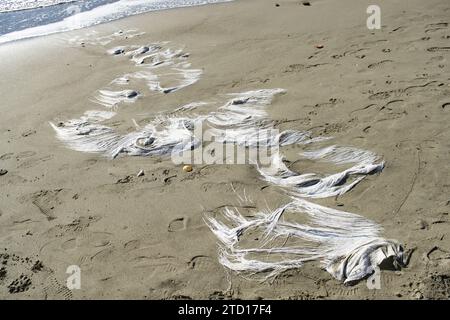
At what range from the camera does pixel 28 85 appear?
610 centimetres

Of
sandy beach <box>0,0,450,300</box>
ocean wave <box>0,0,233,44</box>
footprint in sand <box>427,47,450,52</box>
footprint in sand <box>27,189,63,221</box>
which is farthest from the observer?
ocean wave <box>0,0,233,44</box>

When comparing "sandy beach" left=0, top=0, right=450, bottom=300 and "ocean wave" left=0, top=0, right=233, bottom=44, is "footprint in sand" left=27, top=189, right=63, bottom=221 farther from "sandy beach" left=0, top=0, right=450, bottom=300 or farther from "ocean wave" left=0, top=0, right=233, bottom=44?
"ocean wave" left=0, top=0, right=233, bottom=44

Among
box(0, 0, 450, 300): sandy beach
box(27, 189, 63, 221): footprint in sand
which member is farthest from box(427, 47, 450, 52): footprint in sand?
box(27, 189, 63, 221): footprint in sand

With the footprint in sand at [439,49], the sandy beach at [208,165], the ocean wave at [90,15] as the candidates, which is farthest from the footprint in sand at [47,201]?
the ocean wave at [90,15]

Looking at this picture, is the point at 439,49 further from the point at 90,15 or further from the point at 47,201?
the point at 90,15

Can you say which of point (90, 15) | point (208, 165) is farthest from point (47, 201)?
point (90, 15)

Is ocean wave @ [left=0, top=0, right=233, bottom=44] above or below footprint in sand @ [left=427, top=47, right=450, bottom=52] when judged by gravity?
above

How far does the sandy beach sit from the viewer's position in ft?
10.2

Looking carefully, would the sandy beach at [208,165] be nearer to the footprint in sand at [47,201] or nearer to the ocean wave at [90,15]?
the footprint in sand at [47,201]

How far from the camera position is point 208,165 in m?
4.14
